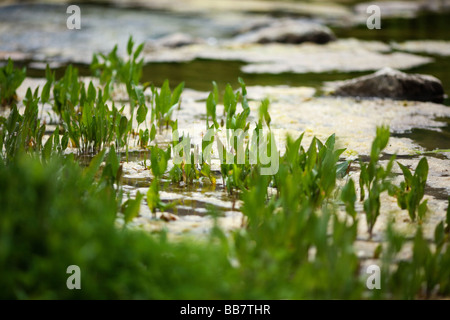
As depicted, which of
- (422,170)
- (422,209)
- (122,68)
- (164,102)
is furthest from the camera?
(122,68)

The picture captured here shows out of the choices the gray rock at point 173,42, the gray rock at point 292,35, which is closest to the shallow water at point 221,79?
the gray rock at point 173,42

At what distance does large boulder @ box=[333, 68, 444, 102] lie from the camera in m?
6.48

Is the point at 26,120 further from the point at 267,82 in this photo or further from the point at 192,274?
the point at 267,82

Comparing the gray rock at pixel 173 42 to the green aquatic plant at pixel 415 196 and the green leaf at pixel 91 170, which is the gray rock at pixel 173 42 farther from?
the green aquatic plant at pixel 415 196

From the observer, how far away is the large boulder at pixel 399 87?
6.48 metres

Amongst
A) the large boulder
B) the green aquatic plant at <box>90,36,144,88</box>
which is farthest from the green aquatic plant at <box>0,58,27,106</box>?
Answer: the large boulder

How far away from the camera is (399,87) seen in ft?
21.3

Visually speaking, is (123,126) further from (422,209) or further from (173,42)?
(173,42)

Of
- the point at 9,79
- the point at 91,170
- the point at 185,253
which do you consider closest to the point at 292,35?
the point at 9,79

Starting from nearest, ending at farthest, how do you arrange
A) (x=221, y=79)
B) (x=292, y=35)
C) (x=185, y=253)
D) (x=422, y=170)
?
(x=185, y=253) < (x=422, y=170) < (x=221, y=79) < (x=292, y=35)

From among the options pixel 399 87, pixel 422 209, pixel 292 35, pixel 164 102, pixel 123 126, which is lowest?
pixel 422 209

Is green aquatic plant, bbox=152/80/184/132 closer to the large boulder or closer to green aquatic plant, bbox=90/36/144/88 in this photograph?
green aquatic plant, bbox=90/36/144/88

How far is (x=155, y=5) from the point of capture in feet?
57.4

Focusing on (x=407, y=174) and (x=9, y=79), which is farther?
(x=9, y=79)
